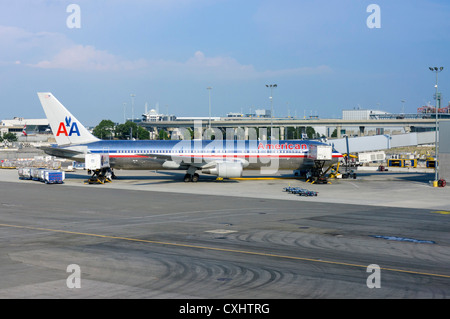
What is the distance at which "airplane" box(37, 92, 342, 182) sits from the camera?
59219 millimetres

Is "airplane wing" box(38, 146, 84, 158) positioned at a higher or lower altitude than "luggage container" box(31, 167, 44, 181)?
higher

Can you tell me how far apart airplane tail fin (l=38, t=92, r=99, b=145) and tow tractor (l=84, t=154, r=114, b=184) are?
198 inches

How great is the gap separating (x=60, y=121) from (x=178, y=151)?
15476mm

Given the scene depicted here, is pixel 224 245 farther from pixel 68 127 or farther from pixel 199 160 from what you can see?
pixel 68 127

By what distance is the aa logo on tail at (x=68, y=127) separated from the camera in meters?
61.5

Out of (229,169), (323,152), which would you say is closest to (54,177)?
(229,169)

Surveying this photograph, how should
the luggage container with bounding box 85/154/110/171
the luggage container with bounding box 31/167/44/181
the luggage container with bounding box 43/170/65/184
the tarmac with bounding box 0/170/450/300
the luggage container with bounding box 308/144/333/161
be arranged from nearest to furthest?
the tarmac with bounding box 0/170/450/300
the luggage container with bounding box 85/154/110/171
the luggage container with bounding box 308/144/333/161
the luggage container with bounding box 43/170/65/184
the luggage container with bounding box 31/167/44/181

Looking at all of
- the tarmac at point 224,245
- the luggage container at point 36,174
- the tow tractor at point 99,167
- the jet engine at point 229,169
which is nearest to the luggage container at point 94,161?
the tow tractor at point 99,167

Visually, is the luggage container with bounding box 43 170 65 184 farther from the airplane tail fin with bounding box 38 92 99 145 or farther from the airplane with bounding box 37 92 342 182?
the airplane tail fin with bounding box 38 92 99 145

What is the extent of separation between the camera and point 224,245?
23891 mm

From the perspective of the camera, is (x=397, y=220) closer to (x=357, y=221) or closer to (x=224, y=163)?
(x=357, y=221)

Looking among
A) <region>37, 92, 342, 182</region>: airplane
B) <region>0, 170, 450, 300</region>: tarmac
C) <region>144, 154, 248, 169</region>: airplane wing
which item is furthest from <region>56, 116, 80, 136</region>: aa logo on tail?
<region>0, 170, 450, 300</region>: tarmac

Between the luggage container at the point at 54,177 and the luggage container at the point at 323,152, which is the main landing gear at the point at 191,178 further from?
the luggage container at the point at 54,177

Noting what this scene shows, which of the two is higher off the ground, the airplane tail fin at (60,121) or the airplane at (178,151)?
the airplane tail fin at (60,121)
